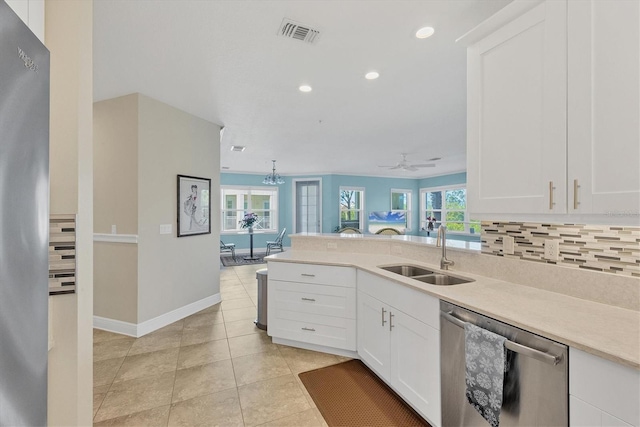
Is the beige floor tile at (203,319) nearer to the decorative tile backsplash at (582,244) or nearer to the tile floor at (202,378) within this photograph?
the tile floor at (202,378)

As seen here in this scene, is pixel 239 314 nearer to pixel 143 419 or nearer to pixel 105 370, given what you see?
pixel 105 370

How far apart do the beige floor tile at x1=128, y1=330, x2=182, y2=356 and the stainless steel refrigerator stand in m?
2.31

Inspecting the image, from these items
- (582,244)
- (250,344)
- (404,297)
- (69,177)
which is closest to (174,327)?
(250,344)

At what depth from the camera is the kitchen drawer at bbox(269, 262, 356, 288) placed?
250cm

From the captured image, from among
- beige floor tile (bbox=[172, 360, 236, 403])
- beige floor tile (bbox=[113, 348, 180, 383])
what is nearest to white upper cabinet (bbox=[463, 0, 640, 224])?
beige floor tile (bbox=[172, 360, 236, 403])

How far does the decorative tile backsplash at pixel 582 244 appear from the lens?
4.35ft

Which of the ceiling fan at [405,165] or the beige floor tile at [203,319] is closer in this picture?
the beige floor tile at [203,319]

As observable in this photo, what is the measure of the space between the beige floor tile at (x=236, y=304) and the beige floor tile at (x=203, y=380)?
1.46 meters

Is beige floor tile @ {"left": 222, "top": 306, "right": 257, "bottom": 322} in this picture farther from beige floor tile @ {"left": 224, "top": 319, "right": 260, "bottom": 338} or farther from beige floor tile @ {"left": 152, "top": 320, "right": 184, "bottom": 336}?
beige floor tile @ {"left": 152, "top": 320, "right": 184, "bottom": 336}

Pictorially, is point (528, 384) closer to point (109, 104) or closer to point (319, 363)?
point (319, 363)

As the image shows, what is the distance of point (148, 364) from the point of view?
97.1 inches

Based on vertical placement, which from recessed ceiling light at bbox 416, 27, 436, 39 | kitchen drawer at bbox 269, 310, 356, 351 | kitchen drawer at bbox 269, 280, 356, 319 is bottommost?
kitchen drawer at bbox 269, 310, 356, 351

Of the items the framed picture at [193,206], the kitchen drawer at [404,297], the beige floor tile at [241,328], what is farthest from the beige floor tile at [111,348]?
the kitchen drawer at [404,297]

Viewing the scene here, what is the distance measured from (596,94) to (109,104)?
411cm
